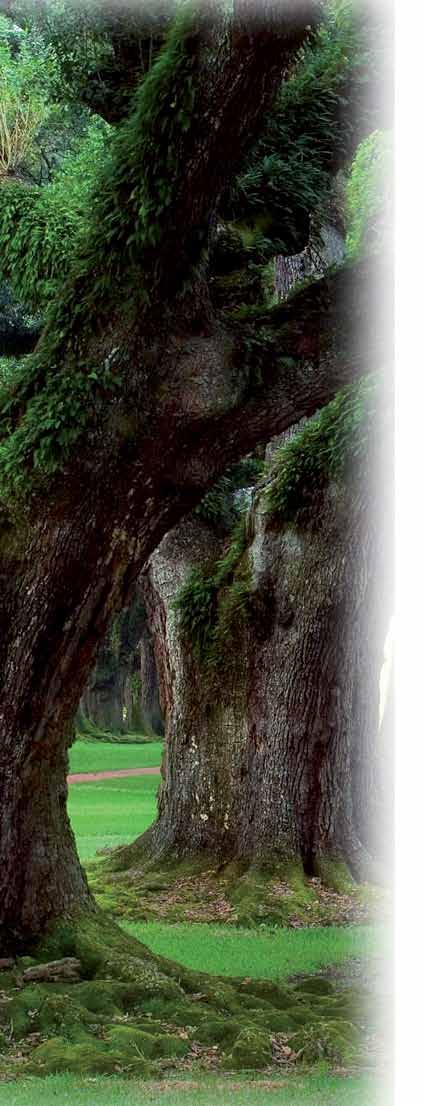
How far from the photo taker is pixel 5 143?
872cm

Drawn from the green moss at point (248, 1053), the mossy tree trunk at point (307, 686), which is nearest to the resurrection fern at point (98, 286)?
the green moss at point (248, 1053)

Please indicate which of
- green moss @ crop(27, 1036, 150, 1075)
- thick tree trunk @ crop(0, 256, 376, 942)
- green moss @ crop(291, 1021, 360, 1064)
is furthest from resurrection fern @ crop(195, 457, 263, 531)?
green moss @ crop(27, 1036, 150, 1075)

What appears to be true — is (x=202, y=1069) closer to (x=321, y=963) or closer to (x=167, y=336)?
(x=321, y=963)

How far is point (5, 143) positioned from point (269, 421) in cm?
279

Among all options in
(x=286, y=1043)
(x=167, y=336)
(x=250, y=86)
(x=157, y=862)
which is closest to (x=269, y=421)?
(x=167, y=336)

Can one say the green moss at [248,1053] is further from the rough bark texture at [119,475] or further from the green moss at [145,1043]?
the rough bark texture at [119,475]

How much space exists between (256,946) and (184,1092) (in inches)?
152

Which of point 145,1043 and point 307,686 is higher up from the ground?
point 307,686

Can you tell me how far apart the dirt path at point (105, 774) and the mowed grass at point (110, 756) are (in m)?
0.37

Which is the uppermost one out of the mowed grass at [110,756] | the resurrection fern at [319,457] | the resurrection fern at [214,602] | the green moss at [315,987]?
the resurrection fern at [319,457]

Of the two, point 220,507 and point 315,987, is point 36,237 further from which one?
point 315,987

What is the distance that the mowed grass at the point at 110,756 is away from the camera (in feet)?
111

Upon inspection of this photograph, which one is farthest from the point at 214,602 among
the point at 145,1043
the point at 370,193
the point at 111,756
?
the point at 111,756

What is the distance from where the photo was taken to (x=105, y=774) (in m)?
32.4
